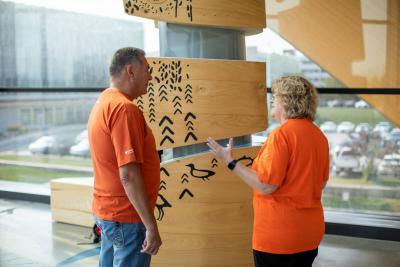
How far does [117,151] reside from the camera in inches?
88.4

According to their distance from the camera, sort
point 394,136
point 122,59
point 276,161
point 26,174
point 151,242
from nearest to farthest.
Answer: point 276,161 < point 151,242 < point 122,59 < point 394,136 < point 26,174

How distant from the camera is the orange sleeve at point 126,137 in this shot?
7.30ft

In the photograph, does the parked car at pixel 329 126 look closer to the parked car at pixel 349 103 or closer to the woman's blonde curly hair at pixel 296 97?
the parked car at pixel 349 103

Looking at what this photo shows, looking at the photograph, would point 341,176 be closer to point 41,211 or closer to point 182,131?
point 182,131

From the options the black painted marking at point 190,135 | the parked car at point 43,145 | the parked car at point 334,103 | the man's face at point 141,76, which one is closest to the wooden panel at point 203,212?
the black painted marking at point 190,135

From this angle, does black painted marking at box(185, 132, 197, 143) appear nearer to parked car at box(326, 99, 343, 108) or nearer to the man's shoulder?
the man's shoulder

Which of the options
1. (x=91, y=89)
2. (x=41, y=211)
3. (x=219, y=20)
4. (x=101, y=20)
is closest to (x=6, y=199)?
(x=41, y=211)

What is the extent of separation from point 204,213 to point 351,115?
2898mm

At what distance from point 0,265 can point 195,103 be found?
2315 mm

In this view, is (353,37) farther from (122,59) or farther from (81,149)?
(81,149)

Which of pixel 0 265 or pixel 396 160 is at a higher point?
pixel 396 160

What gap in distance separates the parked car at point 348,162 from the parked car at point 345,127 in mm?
203

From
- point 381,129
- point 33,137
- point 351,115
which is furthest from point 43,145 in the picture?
point 381,129

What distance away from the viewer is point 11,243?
194 inches
